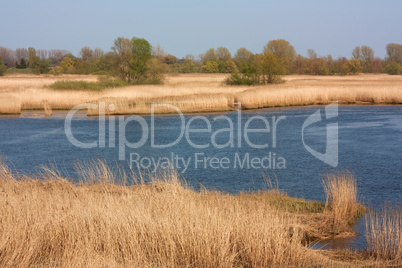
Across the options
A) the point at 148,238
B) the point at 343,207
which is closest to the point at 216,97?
the point at 343,207

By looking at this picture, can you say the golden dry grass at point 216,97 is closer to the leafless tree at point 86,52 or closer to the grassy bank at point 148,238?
the grassy bank at point 148,238

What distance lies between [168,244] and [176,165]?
27.5ft

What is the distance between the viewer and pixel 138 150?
1877cm

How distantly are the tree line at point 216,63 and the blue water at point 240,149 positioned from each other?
16.8m

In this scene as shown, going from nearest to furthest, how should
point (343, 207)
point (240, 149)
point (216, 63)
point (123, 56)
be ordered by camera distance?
point (343, 207) → point (240, 149) → point (123, 56) → point (216, 63)

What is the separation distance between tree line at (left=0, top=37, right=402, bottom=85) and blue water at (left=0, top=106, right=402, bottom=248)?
1681 cm

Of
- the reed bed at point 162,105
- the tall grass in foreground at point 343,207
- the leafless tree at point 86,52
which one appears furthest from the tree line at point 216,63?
the tall grass in foreground at point 343,207

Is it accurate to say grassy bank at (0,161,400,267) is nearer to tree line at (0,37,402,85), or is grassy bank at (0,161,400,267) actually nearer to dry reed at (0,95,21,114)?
dry reed at (0,95,21,114)

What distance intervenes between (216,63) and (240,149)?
71.7 m

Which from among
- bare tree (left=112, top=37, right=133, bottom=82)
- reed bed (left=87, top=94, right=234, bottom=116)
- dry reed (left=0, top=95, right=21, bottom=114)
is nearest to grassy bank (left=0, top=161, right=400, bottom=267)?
reed bed (left=87, top=94, right=234, bottom=116)

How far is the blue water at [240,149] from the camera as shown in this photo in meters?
13.0

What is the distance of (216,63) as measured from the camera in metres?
88.6

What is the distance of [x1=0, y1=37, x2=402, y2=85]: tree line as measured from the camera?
4603 cm

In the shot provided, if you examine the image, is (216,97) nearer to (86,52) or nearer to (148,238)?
(148,238)
